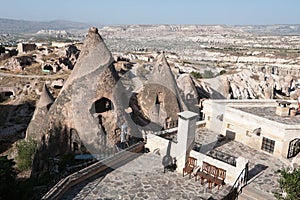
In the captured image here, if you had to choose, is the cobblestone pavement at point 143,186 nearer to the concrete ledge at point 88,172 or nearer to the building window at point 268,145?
the concrete ledge at point 88,172

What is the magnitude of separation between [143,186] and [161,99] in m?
8.57

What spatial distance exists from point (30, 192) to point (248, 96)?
24.0m

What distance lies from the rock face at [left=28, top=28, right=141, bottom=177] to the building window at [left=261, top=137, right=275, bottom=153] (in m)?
5.86

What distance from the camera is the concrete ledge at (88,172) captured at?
326 inches

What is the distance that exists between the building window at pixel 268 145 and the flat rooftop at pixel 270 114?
2.75ft

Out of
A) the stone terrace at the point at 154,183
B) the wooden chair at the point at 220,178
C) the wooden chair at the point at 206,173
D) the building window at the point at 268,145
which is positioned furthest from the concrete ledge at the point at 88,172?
the building window at the point at 268,145

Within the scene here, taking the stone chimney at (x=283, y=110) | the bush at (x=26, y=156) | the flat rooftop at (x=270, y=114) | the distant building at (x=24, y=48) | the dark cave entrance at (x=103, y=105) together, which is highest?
the stone chimney at (x=283, y=110)

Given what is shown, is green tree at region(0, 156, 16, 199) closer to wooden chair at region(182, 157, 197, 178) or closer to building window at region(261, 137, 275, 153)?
wooden chair at region(182, 157, 197, 178)

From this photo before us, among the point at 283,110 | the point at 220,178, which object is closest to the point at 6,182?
the point at 220,178

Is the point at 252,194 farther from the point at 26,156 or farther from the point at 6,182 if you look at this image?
the point at 26,156

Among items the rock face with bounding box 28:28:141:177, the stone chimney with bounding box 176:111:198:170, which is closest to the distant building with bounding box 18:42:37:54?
the rock face with bounding box 28:28:141:177

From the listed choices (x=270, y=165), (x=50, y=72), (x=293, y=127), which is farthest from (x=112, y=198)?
(x=50, y=72)

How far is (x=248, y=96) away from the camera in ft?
97.6

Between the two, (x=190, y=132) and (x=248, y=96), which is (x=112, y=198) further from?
(x=248, y=96)
